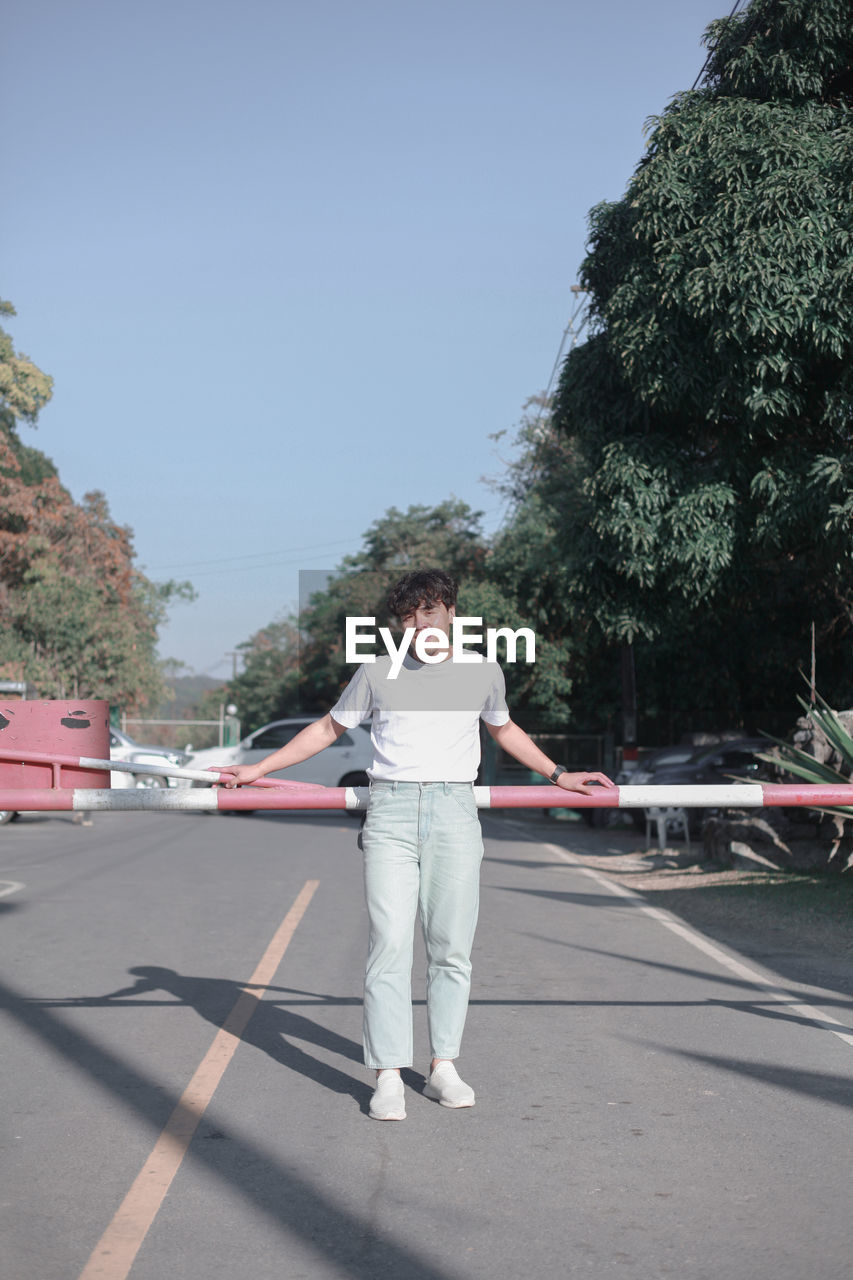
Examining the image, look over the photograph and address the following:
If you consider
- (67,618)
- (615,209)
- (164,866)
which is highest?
(615,209)

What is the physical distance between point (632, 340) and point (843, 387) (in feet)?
8.12

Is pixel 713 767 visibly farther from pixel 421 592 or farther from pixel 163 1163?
pixel 163 1163

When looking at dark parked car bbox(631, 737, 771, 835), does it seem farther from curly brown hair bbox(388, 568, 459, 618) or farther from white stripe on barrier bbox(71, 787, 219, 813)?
curly brown hair bbox(388, 568, 459, 618)

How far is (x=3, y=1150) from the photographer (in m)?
4.84

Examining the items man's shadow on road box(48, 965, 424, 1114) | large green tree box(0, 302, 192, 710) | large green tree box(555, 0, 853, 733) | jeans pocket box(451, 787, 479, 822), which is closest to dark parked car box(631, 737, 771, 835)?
large green tree box(555, 0, 853, 733)

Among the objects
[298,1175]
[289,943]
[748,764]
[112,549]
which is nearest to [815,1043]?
[298,1175]

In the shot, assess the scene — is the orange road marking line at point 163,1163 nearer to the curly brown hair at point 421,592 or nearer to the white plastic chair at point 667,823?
the curly brown hair at point 421,592

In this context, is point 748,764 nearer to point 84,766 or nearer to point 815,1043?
point 815,1043

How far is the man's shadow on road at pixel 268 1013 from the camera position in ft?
19.7

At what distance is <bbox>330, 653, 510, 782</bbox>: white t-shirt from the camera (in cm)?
536

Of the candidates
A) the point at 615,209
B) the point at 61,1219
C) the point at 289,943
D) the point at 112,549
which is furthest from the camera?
the point at 112,549

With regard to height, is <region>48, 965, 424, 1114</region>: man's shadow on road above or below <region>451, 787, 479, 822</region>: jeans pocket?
below

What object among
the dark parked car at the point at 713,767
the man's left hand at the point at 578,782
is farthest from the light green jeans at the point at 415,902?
the dark parked car at the point at 713,767

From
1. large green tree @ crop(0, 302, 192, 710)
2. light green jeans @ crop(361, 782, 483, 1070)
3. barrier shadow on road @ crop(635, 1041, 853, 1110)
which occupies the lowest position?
barrier shadow on road @ crop(635, 1041, 853, 1110)
